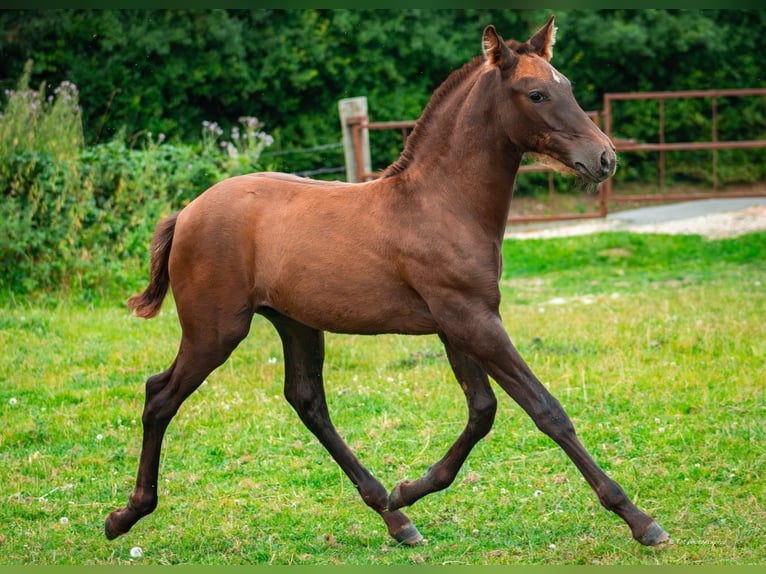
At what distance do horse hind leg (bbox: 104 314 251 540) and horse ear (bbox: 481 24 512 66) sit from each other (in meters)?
1.71

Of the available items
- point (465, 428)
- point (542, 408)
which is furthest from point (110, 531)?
point (542, 408)

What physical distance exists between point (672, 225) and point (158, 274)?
10.8m

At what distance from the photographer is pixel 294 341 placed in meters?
5.47

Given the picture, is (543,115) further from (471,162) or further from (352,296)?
(352,296)

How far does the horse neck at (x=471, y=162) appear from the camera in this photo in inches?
188

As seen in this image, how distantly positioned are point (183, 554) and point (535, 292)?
700 centimetres

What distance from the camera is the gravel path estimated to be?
14.2 meters

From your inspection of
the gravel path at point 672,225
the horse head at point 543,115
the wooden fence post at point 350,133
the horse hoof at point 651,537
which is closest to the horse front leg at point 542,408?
the horse hoof at point 651,537

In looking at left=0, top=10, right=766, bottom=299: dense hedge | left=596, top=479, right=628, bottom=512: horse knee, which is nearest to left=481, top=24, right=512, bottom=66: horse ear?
left=596, top=479, right=628, bottom=512: horse knee

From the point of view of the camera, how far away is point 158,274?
Result: 215 inches

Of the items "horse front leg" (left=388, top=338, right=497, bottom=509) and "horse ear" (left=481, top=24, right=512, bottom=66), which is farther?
"horse front leg" (left=388, top=338, right=497, bottom=509)

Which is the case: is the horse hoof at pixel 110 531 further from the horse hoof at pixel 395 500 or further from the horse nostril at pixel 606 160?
the horse nostril at pixel 606 160

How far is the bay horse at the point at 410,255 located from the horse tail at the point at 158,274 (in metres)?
0.02

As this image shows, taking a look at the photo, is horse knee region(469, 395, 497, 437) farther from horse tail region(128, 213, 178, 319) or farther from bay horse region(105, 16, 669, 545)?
horse tail region(128, 213, 178, 319)
